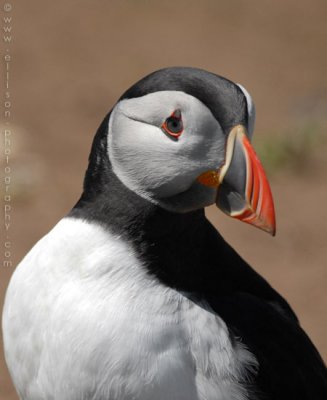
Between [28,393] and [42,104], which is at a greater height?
[42,104]

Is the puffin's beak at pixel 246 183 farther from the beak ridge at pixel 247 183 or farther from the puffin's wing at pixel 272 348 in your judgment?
the puffin's wing at pixel 272 348

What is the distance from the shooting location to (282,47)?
889cm

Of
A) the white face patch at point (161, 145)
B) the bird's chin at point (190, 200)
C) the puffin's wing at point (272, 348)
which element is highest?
the white face patch at point (161, 145)

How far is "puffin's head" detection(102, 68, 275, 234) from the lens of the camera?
3.06 m

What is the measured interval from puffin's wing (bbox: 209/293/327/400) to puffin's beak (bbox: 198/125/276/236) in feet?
1.47

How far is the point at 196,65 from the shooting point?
8508mm

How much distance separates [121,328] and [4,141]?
4.22m

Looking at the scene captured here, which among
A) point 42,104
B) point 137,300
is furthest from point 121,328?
point 42,104

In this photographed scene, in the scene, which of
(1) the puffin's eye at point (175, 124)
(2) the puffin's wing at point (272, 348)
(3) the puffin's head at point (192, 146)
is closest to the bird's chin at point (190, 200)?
(3) the puffin's head at point (192, 146)

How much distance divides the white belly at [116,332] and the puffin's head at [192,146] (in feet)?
0.85

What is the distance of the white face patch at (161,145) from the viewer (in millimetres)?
3080

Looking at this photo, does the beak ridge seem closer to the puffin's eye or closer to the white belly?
the puffin's eye

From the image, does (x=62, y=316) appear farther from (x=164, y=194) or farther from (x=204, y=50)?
(x=204, y=50)

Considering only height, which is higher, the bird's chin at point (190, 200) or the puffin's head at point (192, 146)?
the puffin's head at point (192, 146)
